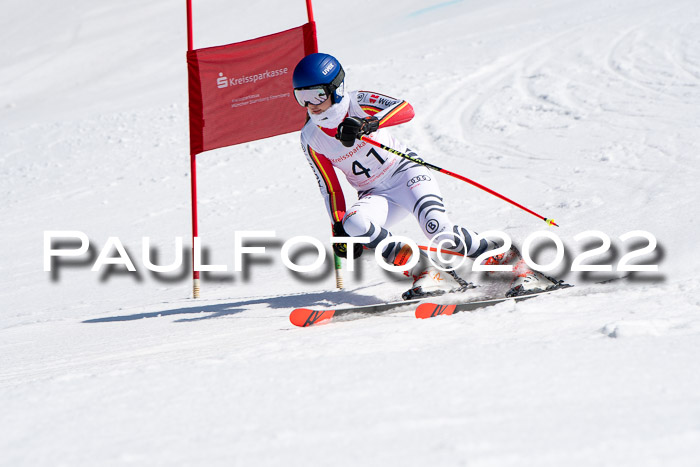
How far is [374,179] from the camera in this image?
4.70m

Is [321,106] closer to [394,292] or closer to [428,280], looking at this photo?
[428,280]

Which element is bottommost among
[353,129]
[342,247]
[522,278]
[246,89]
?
[522,278]

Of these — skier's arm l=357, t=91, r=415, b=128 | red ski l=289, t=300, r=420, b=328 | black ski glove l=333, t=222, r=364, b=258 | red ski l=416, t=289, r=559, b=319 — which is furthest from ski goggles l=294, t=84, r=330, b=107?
red ski l=416, t=289, r=559, b=319

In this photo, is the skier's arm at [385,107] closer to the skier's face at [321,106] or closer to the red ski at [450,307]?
the skier's face at [321,106]

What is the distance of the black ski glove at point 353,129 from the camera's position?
4219 mm

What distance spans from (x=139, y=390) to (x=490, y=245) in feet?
8.60

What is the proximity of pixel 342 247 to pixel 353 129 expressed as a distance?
798 mm

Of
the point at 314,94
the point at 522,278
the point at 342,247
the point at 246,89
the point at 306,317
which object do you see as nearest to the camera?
the point at 306,317

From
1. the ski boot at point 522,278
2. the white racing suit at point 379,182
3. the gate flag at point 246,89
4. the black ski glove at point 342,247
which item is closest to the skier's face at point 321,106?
the white racing suit at point 379,182

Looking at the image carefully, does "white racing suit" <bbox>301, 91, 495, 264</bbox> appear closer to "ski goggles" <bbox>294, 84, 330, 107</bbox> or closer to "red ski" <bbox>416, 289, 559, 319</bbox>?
"ski goggles" <bbox>294, 84, 330, 107</bbox>

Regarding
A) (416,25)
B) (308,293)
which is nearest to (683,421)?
(308,293)

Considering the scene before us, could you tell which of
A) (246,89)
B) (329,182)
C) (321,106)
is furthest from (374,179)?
(246,89)

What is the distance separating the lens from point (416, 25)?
23891 millimetres

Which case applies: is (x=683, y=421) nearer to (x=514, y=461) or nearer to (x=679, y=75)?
(x=514, y=461)
